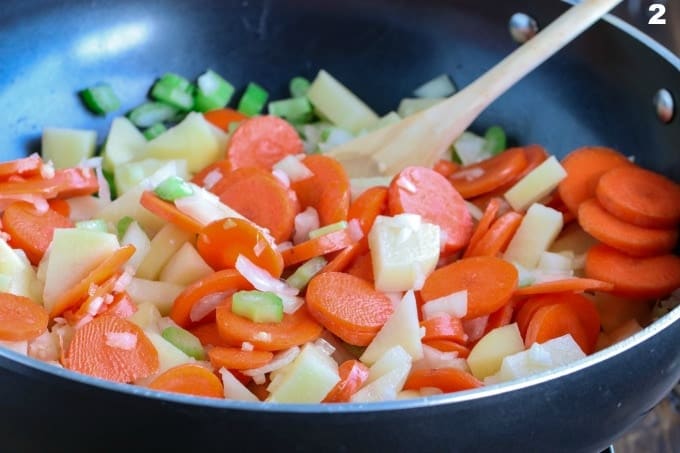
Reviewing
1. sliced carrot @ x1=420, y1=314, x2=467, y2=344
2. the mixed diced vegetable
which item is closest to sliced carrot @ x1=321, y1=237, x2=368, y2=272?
the mixed diced vegetable

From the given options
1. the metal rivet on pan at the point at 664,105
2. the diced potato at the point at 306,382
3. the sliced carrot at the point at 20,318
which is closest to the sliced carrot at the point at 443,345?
the diced potato at the point at 306,382

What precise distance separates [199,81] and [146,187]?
506mm

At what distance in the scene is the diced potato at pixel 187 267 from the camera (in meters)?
1.86

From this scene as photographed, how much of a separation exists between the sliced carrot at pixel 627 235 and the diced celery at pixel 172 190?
0.81 metres

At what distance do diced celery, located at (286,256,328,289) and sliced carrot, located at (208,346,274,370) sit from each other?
A: 0.74 feet

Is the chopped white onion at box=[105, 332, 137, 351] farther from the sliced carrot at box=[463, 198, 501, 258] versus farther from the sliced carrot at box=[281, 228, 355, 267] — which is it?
the sliced carrot at box=[463, 198, 501, 258]

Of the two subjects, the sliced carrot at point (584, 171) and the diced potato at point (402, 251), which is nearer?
the diced potato at point (402, 251)

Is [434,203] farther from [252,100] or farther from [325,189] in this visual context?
[252,100]

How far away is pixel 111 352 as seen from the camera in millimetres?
1600

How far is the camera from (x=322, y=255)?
1.89 m

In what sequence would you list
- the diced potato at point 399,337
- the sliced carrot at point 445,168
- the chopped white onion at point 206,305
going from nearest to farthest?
the diced potato at point 399,337
the chopped white onion at point 206,305
the sliced carrot at point 445,168

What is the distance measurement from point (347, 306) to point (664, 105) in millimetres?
896

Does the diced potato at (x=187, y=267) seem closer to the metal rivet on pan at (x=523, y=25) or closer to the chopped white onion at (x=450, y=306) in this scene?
the chopped white onion at (x=450, y=306)

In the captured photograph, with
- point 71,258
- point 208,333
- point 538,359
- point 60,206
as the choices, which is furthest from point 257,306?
point 60,206
